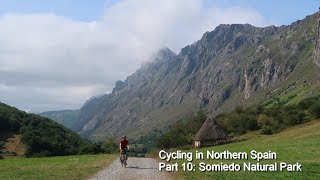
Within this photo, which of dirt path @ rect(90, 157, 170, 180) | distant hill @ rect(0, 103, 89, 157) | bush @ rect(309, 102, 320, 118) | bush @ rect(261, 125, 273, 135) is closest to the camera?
dirt path @ rect(90, 157, 170, 180)

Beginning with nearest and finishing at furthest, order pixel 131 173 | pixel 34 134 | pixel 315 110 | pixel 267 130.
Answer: pixel 131 173, pixel 267 130, pixel 315 110, pixel 34 134

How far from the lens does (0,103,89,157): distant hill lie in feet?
434

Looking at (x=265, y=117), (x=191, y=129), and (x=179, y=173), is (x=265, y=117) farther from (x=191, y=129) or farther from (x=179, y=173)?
(x=179, y=173)

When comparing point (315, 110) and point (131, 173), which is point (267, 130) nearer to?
point (315, 110)

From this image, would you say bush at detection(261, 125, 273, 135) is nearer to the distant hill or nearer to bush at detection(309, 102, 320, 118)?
bush at detection(309, 102, 320, 118)

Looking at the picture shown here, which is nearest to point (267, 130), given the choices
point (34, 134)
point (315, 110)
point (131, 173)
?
point (315, 110)

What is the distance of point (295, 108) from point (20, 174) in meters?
111

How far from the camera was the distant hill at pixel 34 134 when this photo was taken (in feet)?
434

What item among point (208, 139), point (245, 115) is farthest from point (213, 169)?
point (245, 115)

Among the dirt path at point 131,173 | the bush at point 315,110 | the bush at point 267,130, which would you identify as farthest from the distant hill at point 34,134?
the dirt path at point 131,173

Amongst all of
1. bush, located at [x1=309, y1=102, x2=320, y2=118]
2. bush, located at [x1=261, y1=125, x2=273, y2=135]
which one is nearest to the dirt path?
bush, located at [x1=261, y1=125, x2=273, y2=135]

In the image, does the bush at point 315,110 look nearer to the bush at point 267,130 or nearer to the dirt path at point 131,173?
the bush at point 267,130

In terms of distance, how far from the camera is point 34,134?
15150cm

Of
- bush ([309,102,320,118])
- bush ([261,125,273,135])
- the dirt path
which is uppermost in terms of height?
bush ([309,102,320,118])
